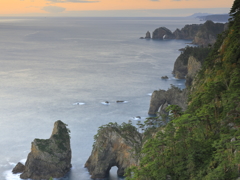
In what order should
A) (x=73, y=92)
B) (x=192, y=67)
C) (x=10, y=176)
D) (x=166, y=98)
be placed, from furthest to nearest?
(x=192, y=67)
(x=73, y=92)
(x=166, y=98)
(x=10, y=176)

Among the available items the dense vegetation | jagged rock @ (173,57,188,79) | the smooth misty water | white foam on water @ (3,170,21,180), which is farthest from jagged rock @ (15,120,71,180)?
jagged rock @ (173,57,188,79)

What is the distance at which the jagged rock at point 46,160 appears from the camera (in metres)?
44.3

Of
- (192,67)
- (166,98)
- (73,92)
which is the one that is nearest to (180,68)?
(192,67)

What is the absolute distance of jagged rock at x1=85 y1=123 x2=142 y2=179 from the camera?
4300cm

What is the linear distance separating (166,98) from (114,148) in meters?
25.9

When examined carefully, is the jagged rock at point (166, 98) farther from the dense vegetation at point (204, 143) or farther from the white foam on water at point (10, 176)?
the dense vegetation at point (204, 143)

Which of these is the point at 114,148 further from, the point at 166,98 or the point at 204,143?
A: the point at 166,98

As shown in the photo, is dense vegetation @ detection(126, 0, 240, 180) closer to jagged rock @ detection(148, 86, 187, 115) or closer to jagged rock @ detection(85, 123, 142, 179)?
jagged rock @ detection(85, 123, 142, 179)

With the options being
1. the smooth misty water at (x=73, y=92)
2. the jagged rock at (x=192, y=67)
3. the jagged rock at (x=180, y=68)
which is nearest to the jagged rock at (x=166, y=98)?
the smooth misty water at (x=73, y=92)

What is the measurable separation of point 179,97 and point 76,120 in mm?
19050

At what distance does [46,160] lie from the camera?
4450cm

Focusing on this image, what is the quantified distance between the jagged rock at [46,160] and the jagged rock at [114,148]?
13.5 ft

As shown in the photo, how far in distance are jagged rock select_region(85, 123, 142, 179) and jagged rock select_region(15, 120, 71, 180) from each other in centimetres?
412

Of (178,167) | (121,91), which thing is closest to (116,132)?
(178,167)
